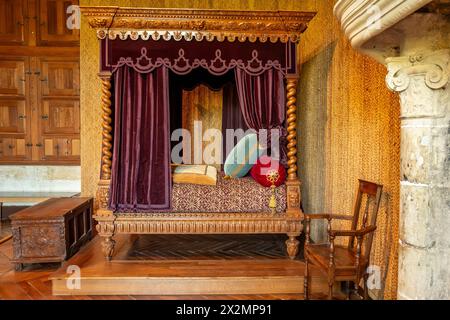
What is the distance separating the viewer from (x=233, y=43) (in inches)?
133

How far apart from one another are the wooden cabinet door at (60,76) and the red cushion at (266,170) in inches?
134

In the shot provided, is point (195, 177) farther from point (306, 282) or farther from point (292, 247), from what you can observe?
point (306, 282)

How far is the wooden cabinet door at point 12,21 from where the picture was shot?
5.36 metres

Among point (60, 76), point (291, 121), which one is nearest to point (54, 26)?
point (60, 76)

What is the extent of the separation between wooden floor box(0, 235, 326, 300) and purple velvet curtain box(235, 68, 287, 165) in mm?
1079

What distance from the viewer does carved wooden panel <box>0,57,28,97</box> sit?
5402 millimetres

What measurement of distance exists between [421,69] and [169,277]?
2413mm

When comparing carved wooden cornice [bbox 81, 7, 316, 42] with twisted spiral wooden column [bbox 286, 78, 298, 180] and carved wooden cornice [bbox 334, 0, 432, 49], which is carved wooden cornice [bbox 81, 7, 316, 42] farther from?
carved wooden cornice [bbox 334, 0, 432, 49]

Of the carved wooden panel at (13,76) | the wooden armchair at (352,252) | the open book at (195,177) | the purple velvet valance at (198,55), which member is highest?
the carved wooden panel at (13,76)

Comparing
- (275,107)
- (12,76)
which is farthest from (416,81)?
(12,76)

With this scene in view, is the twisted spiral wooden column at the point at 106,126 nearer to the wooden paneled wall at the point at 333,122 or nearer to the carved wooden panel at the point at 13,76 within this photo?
the wooden paneled wall at the point at 333,122

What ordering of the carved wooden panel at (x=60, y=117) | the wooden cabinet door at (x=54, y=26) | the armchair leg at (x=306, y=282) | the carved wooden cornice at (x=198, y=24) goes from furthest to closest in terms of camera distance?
the carved wooden panel at (x=60, y=117) < the wooden cabinet door at (x=54, y=26) < the carved wooden cornice at (x=198, y=24) < the armchair leg at (x=306, y=282)

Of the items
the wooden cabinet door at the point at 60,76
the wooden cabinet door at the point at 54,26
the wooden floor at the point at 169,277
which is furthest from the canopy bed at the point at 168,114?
the wooden cabinet door at the point at 54,26
